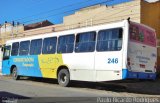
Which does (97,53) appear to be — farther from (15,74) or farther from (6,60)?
(6,60)

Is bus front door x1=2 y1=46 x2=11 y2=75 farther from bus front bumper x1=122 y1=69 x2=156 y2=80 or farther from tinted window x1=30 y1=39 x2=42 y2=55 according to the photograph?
bus front bumper x1=122 y1=69 x2=156 y2=80

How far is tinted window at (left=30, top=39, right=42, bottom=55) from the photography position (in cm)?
2287

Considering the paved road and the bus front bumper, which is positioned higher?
the bus front bumper

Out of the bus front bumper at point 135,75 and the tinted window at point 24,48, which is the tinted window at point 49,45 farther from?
the bus front bumper at point 135,75

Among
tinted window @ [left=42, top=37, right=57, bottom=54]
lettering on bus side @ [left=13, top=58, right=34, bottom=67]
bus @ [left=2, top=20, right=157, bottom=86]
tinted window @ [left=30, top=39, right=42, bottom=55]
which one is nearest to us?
bus @ [left=2, top=20, right=157, bottom=86]

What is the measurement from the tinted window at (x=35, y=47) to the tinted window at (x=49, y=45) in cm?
53

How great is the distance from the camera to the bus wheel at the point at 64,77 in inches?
794

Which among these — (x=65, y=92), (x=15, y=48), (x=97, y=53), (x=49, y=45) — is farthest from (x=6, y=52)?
(x=65, y=92)

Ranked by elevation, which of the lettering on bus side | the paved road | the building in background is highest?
the building in background

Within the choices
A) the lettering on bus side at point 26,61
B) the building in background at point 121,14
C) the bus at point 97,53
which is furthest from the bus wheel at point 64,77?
the building in background at point 121,14

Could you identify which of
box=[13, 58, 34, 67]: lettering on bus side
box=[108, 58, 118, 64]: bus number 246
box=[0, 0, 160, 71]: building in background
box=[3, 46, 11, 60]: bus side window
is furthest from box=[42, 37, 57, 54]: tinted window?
box=[0, 0, 160, 71]: building in background

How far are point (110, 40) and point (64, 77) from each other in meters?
4.44

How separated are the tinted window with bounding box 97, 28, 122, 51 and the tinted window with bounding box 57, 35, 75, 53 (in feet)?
7.54

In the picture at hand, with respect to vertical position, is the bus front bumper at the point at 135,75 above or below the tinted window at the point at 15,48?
below
